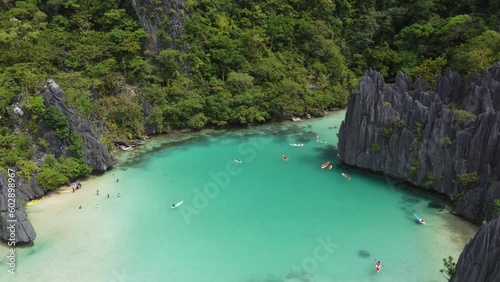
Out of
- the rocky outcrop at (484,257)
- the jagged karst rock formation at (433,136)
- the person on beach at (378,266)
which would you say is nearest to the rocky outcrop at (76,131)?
the jagged karst rock formation at (433,136)

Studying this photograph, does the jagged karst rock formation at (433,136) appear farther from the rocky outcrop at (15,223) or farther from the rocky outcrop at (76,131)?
the rocky outcrop at (15,223)

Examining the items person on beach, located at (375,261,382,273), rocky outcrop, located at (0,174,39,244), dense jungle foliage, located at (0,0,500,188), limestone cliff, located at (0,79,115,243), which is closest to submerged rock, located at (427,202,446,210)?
person on beach, located at (375,261,382,273)

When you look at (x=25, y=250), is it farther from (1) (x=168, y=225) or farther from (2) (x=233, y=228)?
(2) (x=233, y=228)

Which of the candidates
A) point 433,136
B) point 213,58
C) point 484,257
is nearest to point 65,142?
point 213,58

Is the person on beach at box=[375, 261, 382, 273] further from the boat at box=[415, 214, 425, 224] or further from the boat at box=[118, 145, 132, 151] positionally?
the boat at box=[118, 145, 132, 151]

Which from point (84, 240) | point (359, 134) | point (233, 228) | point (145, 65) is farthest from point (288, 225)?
point (145, 65)

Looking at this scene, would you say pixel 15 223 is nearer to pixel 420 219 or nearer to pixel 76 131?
pixel 76 131
